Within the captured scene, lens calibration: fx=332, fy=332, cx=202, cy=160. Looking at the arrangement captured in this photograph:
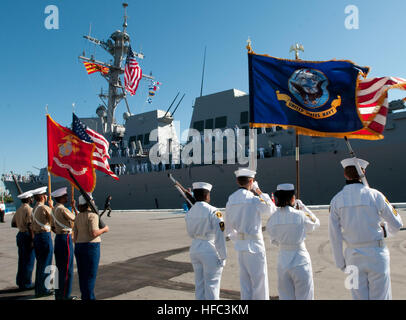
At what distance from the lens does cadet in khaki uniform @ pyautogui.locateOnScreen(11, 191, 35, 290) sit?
4746 millimetres

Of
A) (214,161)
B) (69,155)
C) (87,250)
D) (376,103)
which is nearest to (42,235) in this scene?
(69,155)

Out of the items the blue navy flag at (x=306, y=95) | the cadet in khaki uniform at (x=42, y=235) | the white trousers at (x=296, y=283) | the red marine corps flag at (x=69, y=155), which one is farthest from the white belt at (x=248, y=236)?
the cadet in khaki uniform at (x=42, y=235)

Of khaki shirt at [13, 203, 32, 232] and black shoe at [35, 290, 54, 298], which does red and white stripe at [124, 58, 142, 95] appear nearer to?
khaki shirt at [13, 203, 32, 232]

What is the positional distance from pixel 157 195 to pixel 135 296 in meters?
17.8

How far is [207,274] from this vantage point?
3.06m

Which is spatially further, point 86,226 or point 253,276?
point 86,226

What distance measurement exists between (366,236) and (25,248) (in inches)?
178

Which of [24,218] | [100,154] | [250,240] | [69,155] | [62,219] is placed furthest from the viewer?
[100,154]

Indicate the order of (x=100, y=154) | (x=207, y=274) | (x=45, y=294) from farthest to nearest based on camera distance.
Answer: (x=100, y=154) < (x=45, y=294) < (x=207, y=274)

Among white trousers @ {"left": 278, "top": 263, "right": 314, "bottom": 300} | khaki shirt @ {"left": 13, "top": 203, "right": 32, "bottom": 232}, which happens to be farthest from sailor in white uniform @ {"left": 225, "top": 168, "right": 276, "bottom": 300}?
khaki shirt @ {"left": 13, "top": 203, "right": 32, "bottom": 232}

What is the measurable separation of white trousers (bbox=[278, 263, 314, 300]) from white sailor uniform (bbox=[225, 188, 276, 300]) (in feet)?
1.15

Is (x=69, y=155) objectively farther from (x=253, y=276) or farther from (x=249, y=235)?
(x=253, y=276)

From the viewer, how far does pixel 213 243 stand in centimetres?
315
